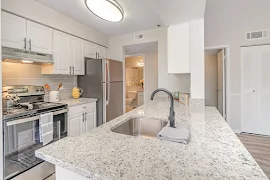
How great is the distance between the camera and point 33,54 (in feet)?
6.70

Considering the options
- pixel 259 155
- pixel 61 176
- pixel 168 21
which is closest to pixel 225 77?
pixel 259 155

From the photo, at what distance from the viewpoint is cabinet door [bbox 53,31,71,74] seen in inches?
96.1

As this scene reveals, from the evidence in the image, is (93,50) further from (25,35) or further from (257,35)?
(257,35)

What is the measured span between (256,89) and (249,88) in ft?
0.44

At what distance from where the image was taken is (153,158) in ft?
2.28

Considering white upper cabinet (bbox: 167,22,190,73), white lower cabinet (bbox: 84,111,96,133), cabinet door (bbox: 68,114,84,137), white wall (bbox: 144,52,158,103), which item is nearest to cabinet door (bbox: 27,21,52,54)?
cabinet door (bbox: 68,114,84,137)

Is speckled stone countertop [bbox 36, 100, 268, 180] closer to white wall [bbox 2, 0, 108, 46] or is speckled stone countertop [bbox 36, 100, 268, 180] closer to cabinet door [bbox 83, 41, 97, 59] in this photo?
white wall [bbox 2, 0, 108, 46]

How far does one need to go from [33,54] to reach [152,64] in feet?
12.3

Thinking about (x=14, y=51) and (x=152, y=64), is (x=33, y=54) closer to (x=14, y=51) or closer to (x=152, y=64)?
(x=14, y=51)

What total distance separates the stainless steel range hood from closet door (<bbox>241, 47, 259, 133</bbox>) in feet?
13.4

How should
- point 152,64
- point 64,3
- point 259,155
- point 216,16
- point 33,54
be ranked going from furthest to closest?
point 152,64
point 216,16
point 259,155
point 64,3
point 33,54

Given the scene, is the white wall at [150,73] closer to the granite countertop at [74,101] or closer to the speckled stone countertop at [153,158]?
the granite countertop at [74,101]

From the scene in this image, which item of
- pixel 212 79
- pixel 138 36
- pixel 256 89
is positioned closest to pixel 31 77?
pixel 138 36

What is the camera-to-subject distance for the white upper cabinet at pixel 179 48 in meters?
2.16
